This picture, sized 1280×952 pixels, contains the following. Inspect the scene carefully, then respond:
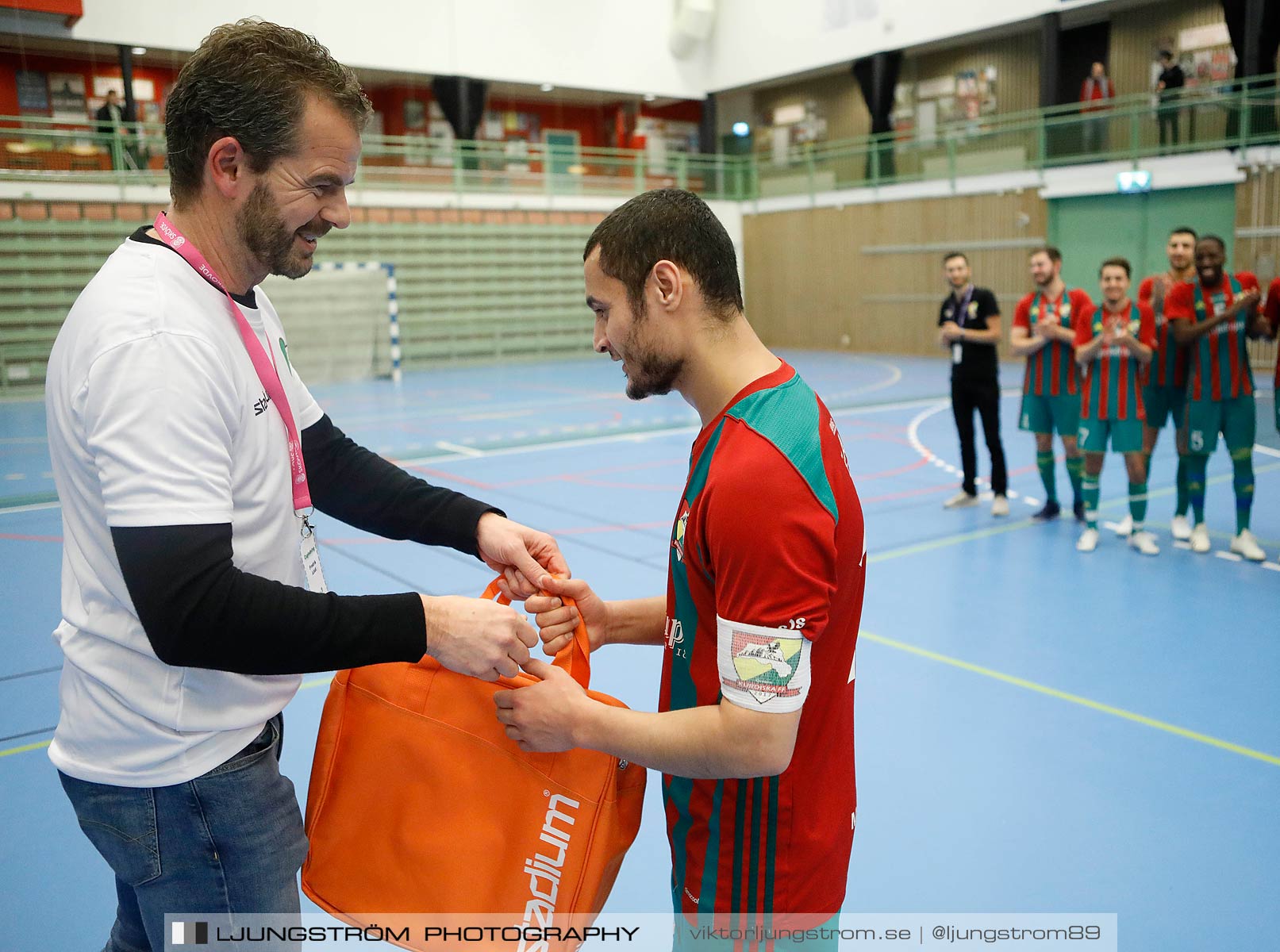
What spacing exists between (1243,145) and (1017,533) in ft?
42.8

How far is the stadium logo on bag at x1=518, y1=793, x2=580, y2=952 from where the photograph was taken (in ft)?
5.51

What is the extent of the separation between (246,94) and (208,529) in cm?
69

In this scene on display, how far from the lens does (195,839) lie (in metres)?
1.60

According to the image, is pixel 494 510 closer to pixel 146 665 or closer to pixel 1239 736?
pixel 146 665

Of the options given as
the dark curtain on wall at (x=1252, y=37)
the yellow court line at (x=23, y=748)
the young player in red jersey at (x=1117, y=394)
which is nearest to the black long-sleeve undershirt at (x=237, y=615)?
the yellow court line at (x=23, y=748)

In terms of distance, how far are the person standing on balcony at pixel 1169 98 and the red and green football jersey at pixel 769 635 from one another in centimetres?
1926

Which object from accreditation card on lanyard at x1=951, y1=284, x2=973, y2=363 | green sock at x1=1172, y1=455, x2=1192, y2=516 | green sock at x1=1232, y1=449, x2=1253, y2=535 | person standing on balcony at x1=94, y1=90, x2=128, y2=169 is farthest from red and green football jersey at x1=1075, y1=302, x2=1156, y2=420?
person standing on balcony at x1=94, y1=90, x2=128, y2=169

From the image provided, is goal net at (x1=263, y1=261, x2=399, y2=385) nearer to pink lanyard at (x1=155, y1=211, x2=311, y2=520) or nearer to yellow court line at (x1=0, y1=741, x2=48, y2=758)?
yellow court line at (x1=0, y1=741, x2=48, y2=758)

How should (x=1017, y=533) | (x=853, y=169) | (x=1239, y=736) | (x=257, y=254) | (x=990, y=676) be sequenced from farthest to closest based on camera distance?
(x=853, y=169), (x=1017, y=533), (x=990, y=676), (x=1239, y=736), (x=257, y=254)

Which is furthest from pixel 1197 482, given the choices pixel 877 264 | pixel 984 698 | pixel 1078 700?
pixel 877 264

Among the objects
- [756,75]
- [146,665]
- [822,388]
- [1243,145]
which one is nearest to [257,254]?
[146,665]

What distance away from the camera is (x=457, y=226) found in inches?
866

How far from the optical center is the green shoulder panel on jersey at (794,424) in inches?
56.9

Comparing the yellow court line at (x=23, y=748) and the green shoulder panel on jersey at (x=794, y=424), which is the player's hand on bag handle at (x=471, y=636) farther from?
the yellow court line at (x=23, y=748)
